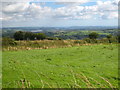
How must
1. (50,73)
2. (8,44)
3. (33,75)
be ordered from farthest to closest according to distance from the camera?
1. (8,44)
2. (50,73)
3. (33,75)

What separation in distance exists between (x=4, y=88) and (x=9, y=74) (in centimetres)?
187

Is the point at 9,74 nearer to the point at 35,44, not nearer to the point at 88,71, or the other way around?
the point at 88,71

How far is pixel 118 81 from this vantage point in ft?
21.0

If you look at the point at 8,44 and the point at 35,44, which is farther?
the point at 35,44

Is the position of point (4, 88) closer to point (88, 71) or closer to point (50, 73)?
point (50, 73)

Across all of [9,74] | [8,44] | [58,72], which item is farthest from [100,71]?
[8,44]

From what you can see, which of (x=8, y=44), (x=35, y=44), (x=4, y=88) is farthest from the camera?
(x=35, y=44)

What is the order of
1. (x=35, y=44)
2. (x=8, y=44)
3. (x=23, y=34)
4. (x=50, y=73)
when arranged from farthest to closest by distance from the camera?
(x=23, y=34) < (x=35, y=44) < (x=8, y=44) < (x=50, y=73)

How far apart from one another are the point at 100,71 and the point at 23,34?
87.9 feet

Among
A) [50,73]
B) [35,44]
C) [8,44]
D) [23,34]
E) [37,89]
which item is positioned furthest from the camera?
[23,34]

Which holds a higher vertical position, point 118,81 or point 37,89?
point 37,89

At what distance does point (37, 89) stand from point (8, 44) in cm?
1377

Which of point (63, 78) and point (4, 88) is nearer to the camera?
point (4, 88)

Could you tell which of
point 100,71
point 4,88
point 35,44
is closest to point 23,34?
point 35,44
